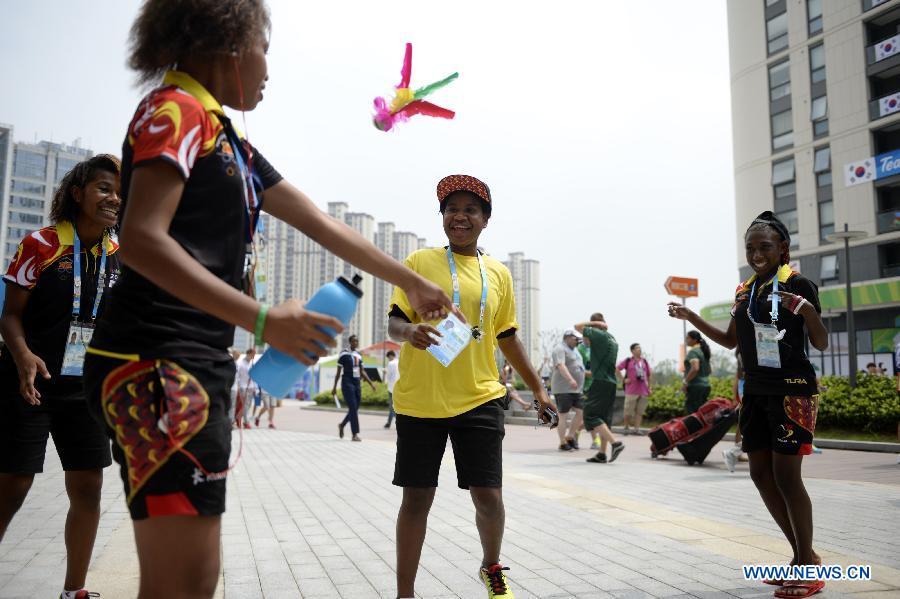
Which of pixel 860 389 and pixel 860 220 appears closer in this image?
pixel 860 389

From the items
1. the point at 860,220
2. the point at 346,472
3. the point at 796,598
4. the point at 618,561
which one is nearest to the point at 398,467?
the point at 618,561

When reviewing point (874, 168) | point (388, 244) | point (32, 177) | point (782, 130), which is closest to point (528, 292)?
point (388, 244)

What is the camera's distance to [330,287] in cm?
179

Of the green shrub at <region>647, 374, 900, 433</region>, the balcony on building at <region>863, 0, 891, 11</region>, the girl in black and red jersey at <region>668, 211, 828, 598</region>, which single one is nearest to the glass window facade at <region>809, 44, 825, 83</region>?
the balcony on building at <region>863, 0, 891, 11</region>

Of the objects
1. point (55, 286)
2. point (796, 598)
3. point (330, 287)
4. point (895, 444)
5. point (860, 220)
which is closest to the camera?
point (330, 287)

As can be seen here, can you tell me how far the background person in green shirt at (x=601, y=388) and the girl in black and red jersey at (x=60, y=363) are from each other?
7.25 meters

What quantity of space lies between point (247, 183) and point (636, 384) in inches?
541

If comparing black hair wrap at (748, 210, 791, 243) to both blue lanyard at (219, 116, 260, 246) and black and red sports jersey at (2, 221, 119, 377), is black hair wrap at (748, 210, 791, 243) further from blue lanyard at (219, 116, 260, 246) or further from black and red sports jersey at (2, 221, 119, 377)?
black and red sports jersey at (2, 221, 119, 377)

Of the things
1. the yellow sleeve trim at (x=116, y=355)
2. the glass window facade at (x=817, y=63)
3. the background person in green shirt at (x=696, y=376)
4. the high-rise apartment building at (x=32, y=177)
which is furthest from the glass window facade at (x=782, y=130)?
the high-rise apartment building at (x=32, y=177)

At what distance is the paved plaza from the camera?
3.74 meters

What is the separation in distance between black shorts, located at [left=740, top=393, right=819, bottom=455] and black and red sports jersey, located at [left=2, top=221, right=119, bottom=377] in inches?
135

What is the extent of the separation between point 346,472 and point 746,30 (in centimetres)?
4356

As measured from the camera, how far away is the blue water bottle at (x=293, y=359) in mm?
1754

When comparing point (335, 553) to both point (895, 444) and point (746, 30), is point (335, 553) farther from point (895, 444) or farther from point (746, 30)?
point (746, 30)
